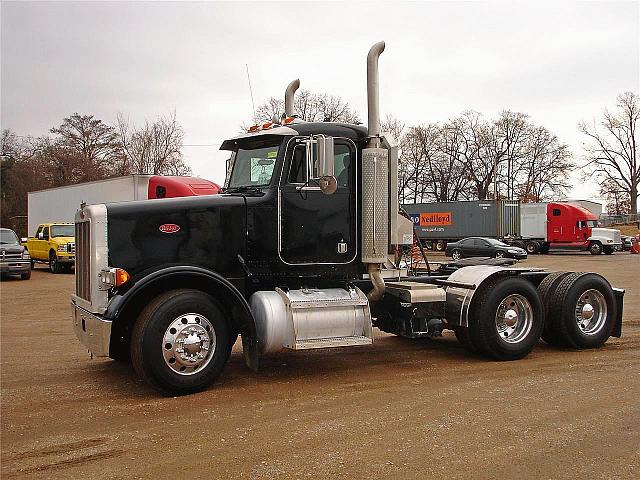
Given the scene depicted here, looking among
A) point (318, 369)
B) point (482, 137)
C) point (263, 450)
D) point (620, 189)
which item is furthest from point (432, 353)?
point (620, 189)

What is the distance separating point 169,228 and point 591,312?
5.86 meters

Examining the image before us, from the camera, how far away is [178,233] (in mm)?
7133

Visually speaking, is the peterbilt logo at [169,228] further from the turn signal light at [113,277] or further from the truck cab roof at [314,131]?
the truck cab roof at [314,131]

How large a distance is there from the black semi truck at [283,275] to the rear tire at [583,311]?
3 centimetres

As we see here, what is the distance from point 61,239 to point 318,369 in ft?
72.7

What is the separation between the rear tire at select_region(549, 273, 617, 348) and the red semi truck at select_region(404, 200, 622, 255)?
112 ft

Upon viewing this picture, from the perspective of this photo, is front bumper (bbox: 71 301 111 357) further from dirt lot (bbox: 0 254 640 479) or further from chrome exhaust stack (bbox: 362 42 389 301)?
chrome exhaust stack (bbox: 362 42 389 301)

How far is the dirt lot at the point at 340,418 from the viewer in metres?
4.75

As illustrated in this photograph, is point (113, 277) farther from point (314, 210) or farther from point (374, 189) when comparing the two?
point (374, 189)

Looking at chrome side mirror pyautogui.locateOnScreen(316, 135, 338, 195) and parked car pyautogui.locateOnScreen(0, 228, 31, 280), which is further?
parked car pyautogui.locateOnScreen(0, 228, 31, 280)

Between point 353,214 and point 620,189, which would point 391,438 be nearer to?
point 353,214

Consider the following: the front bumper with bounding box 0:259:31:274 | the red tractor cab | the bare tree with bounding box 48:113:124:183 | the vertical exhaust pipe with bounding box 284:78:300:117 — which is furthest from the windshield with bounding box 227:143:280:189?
the bare tree with bounding box 48:113:124:183

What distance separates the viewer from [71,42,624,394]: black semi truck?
266 inches

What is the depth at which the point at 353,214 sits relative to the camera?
7934 millimetres
